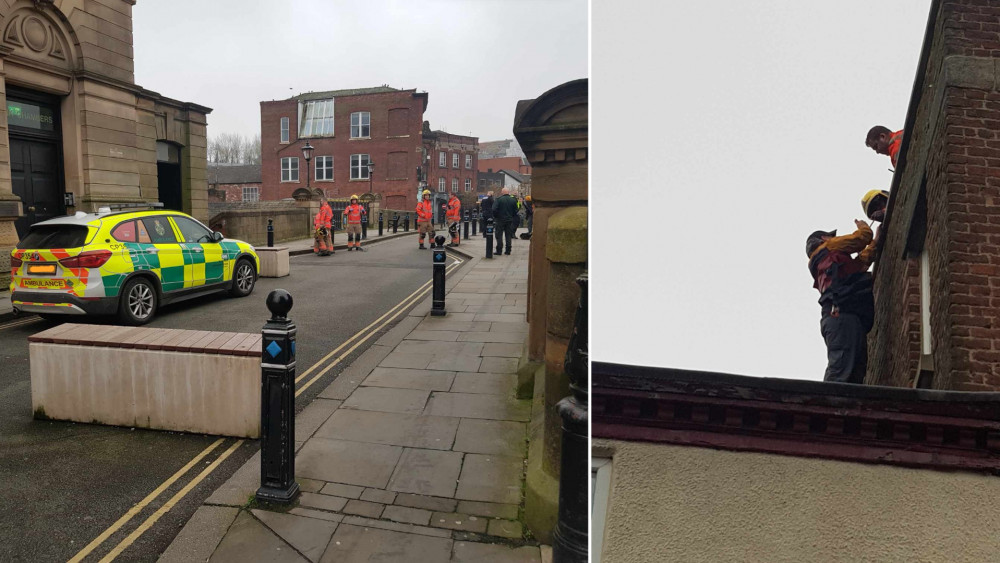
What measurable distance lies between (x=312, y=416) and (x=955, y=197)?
335cm

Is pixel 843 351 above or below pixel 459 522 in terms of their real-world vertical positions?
above

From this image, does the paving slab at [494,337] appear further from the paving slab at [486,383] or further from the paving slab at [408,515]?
the paving slab at [408,515]

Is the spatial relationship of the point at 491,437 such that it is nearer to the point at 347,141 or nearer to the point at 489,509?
the point at 489,509

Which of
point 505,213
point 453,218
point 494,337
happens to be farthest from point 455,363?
point 453,218

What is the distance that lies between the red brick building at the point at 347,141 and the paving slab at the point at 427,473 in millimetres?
34344

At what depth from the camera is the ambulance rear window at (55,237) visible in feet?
16.5

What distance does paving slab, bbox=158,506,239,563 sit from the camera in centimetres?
216

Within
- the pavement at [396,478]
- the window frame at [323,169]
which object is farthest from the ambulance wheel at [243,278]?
the window frame at [323,169]

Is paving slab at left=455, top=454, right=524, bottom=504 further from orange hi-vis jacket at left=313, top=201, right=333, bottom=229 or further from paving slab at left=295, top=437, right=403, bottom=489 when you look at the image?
orange hi-vis jacket at left=313, top=201, right=333, bottom=229

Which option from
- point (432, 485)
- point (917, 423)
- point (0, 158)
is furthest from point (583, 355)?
point (0, 158)

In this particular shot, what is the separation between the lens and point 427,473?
282 cm

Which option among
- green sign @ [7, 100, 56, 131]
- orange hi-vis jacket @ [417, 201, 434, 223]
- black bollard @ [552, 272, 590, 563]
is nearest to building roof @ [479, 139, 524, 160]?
black bollard @ [552, 272, 590, 563]

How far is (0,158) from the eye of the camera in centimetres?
780

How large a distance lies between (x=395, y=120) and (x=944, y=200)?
124ft
